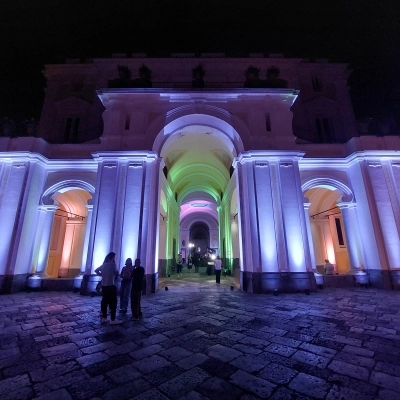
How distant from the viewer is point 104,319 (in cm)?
471

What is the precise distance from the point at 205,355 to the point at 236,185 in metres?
8.41

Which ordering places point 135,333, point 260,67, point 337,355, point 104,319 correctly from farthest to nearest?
point 260,67 < point 104,319 < point 135,333 < point 337,355

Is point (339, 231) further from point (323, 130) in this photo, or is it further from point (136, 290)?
point (136, 290)

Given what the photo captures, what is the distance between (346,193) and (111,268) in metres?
11.3

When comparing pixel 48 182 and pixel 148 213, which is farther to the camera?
pixel 48 182

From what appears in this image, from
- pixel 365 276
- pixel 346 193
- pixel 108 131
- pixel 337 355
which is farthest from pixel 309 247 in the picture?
pixel 108 131

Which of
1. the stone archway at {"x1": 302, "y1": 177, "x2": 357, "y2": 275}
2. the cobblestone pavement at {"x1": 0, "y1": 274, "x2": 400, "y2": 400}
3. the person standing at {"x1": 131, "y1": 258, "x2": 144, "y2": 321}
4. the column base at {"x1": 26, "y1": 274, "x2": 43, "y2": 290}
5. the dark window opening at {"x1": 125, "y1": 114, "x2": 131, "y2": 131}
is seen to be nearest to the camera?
the cobblestone pavement at {"x1": 0, "y1": 274, "x2": 400, "y2": 400}

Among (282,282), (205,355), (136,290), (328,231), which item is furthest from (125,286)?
(328,231)

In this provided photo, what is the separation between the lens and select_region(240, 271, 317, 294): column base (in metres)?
8.20

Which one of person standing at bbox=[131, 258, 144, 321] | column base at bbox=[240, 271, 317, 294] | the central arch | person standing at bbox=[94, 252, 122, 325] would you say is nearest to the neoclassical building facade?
column base at bbox=[240, 271, 317, 294]

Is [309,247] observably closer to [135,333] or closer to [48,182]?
[135,333]

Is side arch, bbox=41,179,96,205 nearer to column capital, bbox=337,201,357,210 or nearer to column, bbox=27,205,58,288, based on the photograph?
column, bbox=27,205,58,288

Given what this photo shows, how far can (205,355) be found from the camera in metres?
3.02

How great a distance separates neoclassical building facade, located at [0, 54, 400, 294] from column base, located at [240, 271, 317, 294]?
4cm
